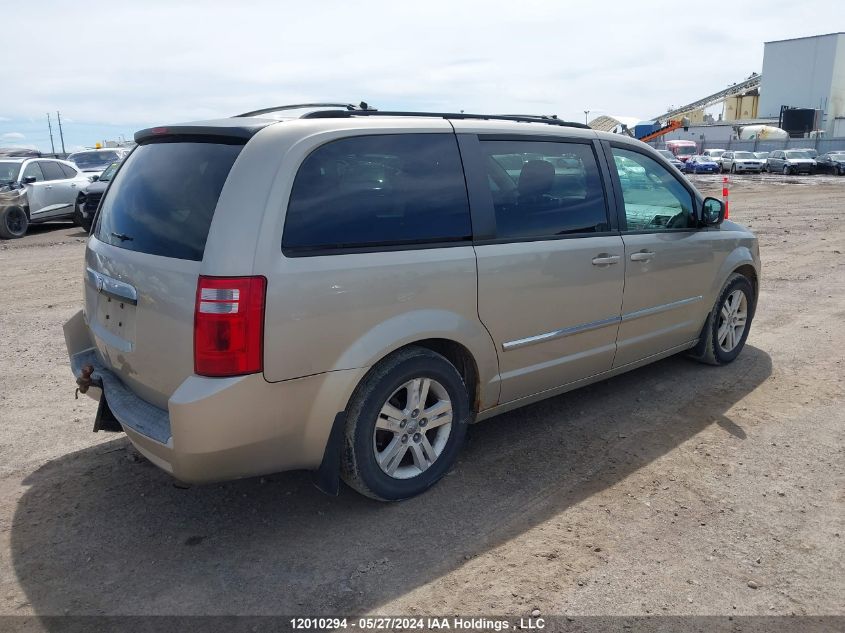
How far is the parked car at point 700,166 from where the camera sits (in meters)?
45.0

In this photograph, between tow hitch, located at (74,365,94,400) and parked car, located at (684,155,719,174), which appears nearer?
tow hitch, located at (74,365,94,400)

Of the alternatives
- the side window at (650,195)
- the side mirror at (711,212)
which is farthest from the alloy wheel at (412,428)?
the side mirror at (711,212)

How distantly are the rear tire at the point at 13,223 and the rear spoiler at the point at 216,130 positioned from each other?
12.4 m

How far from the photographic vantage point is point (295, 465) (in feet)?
10.4

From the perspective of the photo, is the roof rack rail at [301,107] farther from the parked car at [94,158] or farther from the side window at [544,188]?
the parked car at [94,158]

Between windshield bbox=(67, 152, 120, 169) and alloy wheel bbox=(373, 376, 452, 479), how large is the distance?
1927 cm

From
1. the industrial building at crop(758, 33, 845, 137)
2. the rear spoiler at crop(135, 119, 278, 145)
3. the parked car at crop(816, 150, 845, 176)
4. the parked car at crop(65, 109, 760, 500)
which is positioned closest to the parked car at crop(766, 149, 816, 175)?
the parked car at crop(816, 150, 845, 176)

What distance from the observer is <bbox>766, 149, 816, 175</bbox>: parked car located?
136 ft

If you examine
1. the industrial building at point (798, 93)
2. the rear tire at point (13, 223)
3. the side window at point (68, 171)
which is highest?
the industrial building at point (798, 93)

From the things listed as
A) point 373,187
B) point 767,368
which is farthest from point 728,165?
point 373,187

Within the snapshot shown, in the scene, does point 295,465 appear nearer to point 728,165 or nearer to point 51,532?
point 51,532

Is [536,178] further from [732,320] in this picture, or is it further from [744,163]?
[744,163]

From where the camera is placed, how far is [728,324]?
560 centimetres

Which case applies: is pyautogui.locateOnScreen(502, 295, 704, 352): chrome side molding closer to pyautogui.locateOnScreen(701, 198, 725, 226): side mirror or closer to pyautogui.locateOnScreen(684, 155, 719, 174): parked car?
pyautogui.locateOnScreen(701, 198, 725, 226): side mirror
